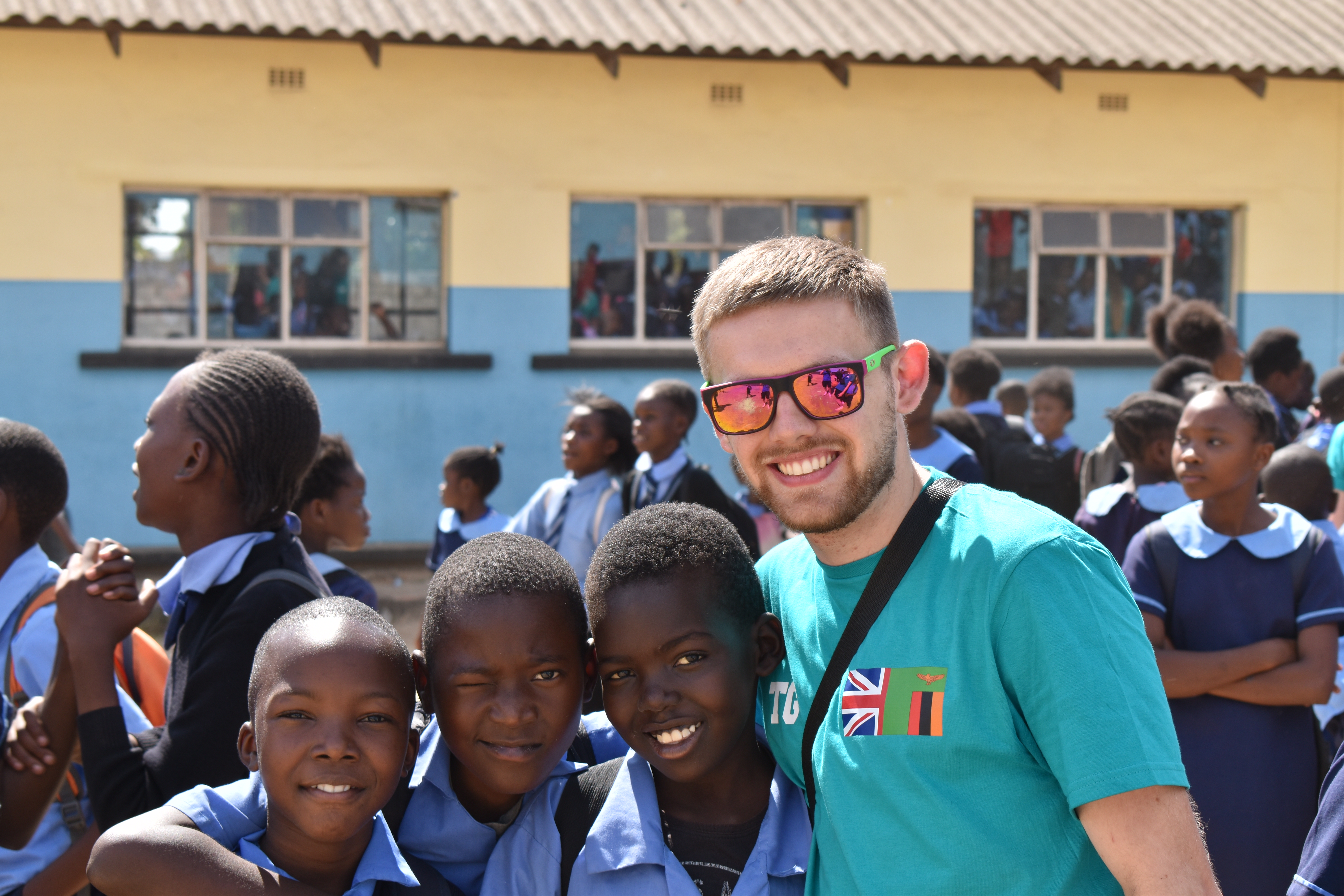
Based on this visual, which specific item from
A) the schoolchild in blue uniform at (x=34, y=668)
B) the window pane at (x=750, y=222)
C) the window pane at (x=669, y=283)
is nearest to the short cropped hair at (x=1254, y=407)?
the schoolchild in blue uniform at (x=34, y=668)

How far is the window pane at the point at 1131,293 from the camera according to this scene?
1013cm

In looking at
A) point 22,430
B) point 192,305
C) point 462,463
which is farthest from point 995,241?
point 22,430

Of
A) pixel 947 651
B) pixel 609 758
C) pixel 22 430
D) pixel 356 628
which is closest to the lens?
pixel 947 651

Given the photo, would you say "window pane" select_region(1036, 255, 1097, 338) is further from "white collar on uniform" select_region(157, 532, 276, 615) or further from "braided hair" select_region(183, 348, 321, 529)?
"white collar on uniform" select_region(157, 532, 276, 615)

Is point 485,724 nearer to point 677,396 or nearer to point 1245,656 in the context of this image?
point 1245,656

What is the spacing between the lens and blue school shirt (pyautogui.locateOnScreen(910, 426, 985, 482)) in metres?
4.75

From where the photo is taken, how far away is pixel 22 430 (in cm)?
258

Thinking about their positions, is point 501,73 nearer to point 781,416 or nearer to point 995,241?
point 995,241

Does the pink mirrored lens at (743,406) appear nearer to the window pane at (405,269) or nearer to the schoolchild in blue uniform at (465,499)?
the schoolchild in blue uniform at (465,499)

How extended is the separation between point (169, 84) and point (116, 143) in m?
0.58

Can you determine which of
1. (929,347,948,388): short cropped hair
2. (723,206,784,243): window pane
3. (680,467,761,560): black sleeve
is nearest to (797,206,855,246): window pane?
(723,206,784,243): window pane

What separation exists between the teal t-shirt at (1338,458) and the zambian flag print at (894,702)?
3.91 meters

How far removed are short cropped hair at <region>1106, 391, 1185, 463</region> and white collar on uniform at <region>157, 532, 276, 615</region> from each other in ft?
Answer: 10.3

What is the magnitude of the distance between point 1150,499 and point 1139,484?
142 millimetres
